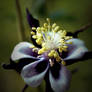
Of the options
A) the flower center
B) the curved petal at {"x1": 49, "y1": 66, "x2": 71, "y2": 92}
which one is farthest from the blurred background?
the curved petal at {"x1": 49, "y1": 66, "x2": 71, "y2": 92}

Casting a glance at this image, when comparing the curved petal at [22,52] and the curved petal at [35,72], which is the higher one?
the curved petal at [22,52]

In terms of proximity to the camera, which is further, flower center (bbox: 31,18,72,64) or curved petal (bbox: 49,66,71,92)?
flower center (bbox: 31,18,72,64)

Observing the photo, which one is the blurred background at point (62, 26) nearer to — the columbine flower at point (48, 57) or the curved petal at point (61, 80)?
the columbine flower at point (48, 57)

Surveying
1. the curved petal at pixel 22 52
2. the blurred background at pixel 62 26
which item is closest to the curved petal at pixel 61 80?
the curved petal at pixel 22 52

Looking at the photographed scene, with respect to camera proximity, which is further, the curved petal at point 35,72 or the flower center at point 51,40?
the flower center at point 51,40

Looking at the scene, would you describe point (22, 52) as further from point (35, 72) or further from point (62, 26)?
point (62, 26)

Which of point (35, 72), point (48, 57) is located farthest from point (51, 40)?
point (35, 72)

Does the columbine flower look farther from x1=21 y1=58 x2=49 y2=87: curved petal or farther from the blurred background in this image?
the blurred background

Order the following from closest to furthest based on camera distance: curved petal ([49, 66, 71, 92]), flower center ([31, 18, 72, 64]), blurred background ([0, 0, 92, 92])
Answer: curved petal ([49, 66, 71, 92]) < flower center ([31, 18, 72, 64]) < blurred background ([0, 0, 92, 92])
